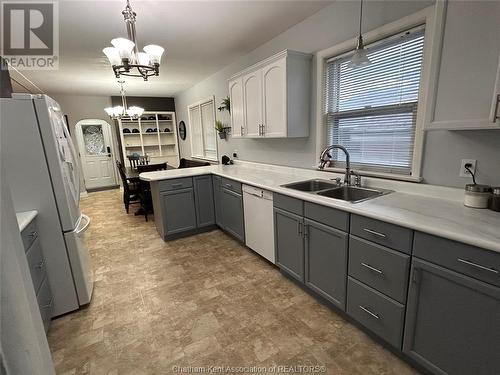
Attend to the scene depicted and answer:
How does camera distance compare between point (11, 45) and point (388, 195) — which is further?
point (11, 45)

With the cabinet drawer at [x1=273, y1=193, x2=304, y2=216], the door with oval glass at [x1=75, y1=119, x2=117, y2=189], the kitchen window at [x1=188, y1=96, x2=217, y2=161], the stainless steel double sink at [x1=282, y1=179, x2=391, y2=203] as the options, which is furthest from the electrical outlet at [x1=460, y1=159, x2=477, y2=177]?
the door with oval glass at [x1=75, y1=119, x2=117, y2=189]

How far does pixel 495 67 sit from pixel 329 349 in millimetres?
1856

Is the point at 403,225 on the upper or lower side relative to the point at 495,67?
lower

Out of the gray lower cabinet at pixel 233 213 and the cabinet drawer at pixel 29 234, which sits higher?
the cabinet drawer at pixel 29 234

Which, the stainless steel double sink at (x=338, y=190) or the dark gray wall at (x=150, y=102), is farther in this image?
the dark gray wall at (x=150, y=102)

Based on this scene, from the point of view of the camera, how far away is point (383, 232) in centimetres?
147

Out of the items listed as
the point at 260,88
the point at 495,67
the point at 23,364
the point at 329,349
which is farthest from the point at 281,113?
the point at 23,364

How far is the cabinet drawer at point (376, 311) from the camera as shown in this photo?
149 centimetres

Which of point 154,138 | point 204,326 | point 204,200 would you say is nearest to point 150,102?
point 154,138

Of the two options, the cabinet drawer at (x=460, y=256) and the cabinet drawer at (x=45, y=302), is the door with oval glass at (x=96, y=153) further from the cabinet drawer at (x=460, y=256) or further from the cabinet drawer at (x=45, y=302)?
the cabinet drawer at (x=460, y=256)

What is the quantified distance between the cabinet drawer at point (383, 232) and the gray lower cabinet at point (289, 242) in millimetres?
525

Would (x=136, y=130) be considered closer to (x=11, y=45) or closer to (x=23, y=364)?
(x=11, y=45)

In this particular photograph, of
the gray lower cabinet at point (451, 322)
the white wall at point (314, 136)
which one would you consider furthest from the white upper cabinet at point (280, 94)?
the gray lower cabinet at point (451, 322)

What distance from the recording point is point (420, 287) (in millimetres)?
1344
